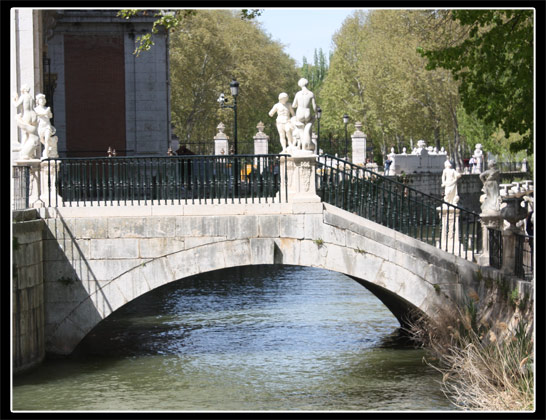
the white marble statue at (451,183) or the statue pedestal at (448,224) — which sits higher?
the white marble statue at (451,183)

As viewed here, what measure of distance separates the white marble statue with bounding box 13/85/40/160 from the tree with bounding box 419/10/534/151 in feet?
20.4

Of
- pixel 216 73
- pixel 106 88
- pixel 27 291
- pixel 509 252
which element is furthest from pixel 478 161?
pixel 27 291

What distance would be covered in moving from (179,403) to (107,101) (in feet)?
57.0

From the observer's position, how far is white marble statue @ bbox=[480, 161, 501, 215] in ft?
53.7

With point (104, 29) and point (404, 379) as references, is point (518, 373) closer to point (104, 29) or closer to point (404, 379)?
point (404, 379)

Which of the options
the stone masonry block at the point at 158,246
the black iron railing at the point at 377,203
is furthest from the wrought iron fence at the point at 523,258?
the stone masonry block at the point at 158,246

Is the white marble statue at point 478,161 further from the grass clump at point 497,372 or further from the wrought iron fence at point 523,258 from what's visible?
the grass clump at point 497,372

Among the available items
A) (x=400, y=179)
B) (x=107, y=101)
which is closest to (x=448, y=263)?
(x=107, y=101)

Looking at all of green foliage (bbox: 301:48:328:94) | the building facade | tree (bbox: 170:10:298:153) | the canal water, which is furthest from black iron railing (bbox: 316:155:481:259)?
green foliage (bbox: 301:48:328:94)

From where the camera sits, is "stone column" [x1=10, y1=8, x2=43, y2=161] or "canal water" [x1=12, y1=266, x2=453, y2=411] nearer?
"canal water" [x1=12, y1=266, x2=453, y2=411]

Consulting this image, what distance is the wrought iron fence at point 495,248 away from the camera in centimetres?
1620

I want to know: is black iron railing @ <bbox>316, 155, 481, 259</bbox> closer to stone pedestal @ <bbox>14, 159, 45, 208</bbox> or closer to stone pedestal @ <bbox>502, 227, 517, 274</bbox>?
stone pedestal @ <bbox>502, 227, 517, 274</bbox>

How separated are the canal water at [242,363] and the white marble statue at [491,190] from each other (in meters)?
Result: 2.67

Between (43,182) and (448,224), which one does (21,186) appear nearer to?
(43,182)
